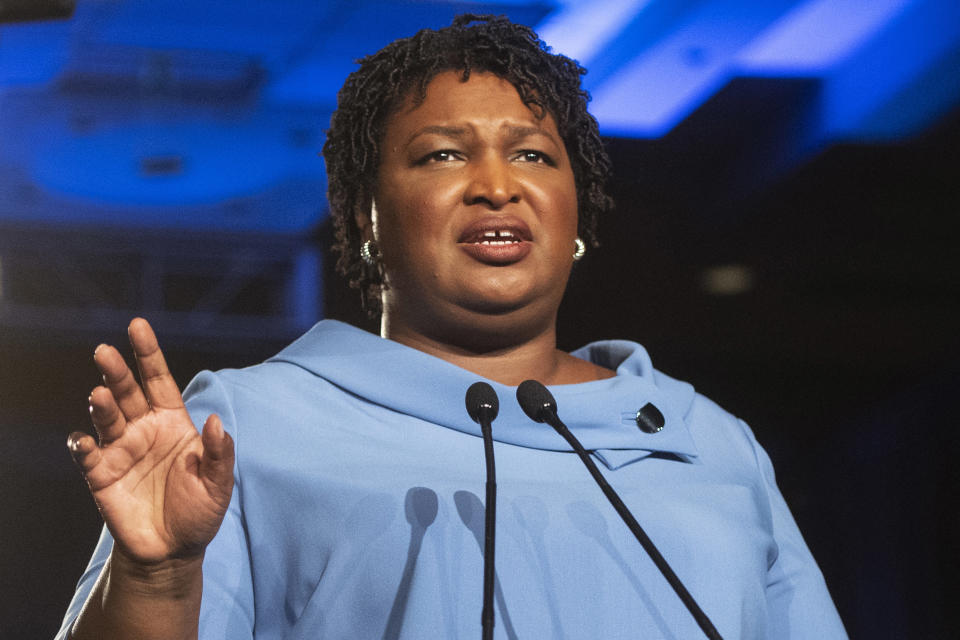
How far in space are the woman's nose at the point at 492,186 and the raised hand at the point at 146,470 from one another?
20.7 inches

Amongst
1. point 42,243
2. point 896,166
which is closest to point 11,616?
point 42,243

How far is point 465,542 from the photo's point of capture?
3.80ft

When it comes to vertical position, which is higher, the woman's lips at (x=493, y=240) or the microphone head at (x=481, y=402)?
the woman's lips at (x=493, y=240)

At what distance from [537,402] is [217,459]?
311mm

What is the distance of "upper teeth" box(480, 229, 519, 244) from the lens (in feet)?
4.42

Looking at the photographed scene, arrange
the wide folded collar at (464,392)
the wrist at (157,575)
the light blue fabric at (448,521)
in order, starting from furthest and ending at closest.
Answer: the wide folded collar at (464,392), the light blue fabric at (448,521), the wrist at (157,575)

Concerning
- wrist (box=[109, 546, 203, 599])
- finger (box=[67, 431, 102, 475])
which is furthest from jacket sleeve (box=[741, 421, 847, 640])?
finger (box=[67, 431, 102, 475])

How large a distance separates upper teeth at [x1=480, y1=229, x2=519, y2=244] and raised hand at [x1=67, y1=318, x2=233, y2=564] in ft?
1.68

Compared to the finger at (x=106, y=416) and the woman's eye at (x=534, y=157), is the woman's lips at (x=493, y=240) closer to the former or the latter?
the woman's eye at (x=534, y=157)

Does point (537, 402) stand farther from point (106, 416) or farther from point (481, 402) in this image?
point (106, 416)

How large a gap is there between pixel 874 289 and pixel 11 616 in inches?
112

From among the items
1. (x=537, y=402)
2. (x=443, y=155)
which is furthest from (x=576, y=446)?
(x=443, y=155)

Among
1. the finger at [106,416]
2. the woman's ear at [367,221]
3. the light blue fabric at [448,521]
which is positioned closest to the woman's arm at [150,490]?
the finger at [106,416]

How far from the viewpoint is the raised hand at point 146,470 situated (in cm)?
91
